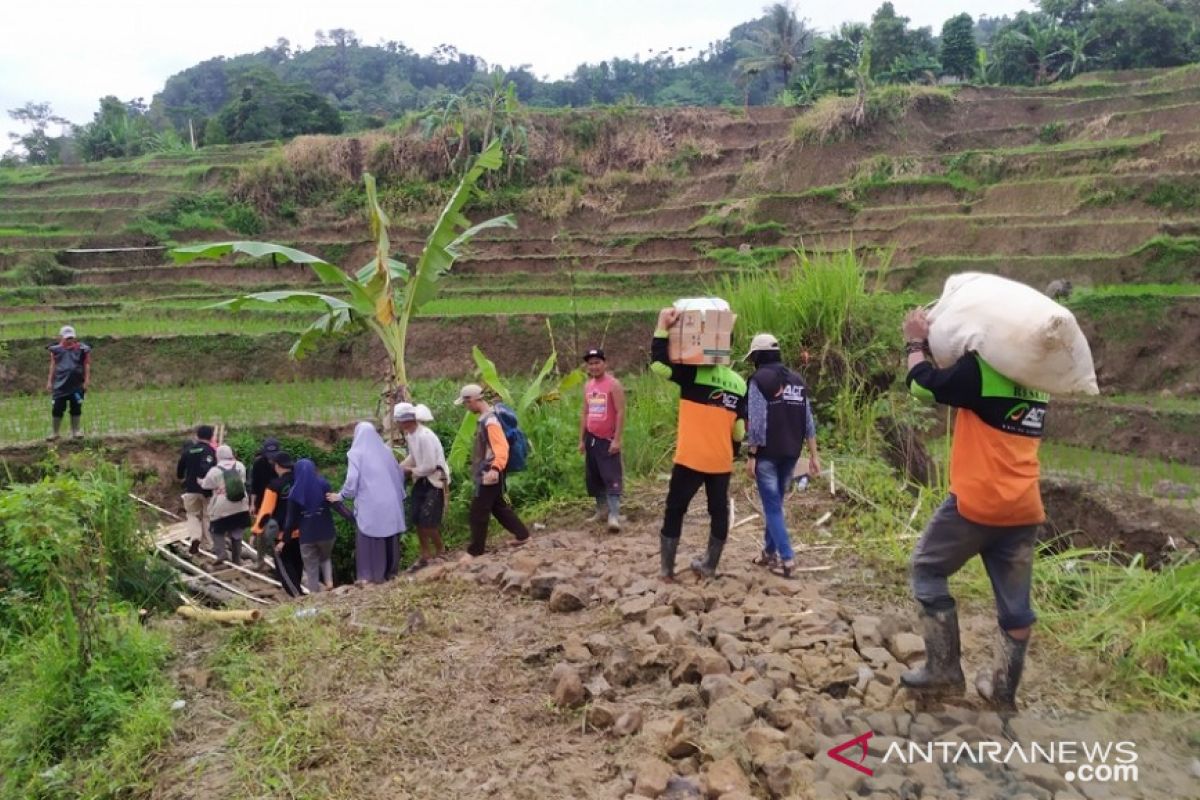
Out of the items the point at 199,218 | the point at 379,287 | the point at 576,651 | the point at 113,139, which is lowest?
the point at 576,651

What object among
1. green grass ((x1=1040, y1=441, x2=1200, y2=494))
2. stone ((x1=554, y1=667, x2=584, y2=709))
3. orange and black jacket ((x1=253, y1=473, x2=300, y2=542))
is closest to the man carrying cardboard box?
stone ((x1=554, y1=667, x2=584, y2=709))

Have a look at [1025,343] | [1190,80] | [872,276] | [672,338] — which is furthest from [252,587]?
[1190,80]

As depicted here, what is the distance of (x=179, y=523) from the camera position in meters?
10.6

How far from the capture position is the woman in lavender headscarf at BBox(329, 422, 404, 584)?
7.03 metres

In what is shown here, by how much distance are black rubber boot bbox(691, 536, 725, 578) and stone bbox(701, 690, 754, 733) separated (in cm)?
170

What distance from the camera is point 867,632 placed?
13.8 feet

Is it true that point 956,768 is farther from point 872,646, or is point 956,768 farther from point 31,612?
point 31,612

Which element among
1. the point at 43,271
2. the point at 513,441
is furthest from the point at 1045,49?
the point at 513,441

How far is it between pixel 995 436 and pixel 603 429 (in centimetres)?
398

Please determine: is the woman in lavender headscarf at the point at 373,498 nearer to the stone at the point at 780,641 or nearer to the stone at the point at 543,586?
the stone at the point at 543,586

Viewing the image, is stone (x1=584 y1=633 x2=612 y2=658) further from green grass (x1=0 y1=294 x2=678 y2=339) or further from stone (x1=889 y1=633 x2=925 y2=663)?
green grass (x1=0 y1=294 x2=678 y2=339)

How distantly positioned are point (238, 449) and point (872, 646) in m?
9.74

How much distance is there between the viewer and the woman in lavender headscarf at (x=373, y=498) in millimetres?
7031

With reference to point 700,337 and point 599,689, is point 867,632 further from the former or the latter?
point 700,337
